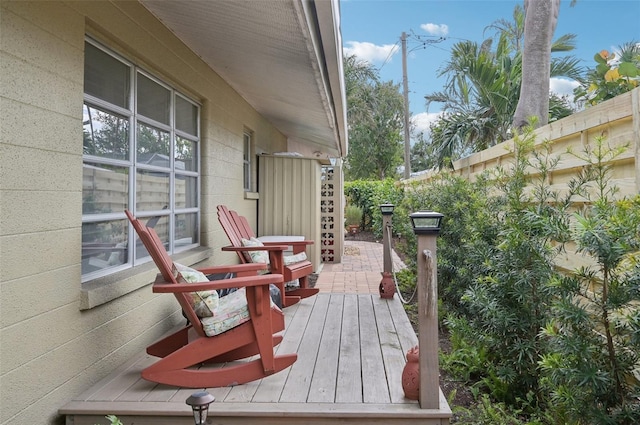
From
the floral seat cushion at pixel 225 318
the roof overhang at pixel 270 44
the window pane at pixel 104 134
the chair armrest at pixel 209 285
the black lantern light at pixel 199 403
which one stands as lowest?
the black lantern light at pixel 199 403

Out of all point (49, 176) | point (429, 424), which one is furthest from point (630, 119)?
point (49, 176)

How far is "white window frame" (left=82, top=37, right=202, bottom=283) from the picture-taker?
2.57 metres

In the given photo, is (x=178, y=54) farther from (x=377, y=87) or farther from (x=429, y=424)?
(x=377, y=87)

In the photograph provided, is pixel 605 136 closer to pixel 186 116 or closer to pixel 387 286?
pixel 387 286

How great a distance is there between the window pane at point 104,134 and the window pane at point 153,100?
0.29 m

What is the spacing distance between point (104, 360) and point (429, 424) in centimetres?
179

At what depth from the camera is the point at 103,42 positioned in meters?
2.58

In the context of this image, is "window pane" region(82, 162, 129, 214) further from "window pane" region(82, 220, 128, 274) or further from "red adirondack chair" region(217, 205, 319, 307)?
"red adirondack chair" region(217, 205, 319, 307)

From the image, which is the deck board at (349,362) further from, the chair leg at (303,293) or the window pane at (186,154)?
the window pane at (186,154)

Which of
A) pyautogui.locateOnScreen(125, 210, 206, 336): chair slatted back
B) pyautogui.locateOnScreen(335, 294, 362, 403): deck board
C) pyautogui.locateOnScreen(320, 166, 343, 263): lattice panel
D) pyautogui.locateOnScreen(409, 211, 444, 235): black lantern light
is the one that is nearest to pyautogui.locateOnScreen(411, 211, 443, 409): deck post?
pyautogui.locateOnScreen(409, 211, 444, 235): black lantern light

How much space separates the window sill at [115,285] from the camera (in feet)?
7.51

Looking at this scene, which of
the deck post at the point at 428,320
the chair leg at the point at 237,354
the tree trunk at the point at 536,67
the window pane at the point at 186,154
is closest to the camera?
the deck post at the point at 428,320

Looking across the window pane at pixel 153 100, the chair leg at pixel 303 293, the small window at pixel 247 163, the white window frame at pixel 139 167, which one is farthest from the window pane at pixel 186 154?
the small window at pixel 247 163

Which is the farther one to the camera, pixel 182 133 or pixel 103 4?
pixel 182 133
